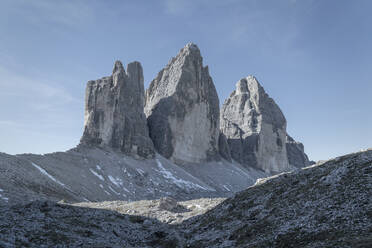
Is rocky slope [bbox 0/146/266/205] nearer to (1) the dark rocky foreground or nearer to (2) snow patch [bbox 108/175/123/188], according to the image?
(2) snow patch [bbox 108/175/123/188]

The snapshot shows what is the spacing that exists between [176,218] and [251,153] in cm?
14855

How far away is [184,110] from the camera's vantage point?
143 meters

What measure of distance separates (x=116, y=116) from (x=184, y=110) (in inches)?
1423

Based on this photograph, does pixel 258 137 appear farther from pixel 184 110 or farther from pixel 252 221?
pixel 252 221

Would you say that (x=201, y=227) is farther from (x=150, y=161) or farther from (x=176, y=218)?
(x=150, y=161)

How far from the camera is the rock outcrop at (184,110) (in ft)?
448

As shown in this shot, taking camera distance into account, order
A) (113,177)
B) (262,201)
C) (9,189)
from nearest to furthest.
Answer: (262,201), (9,189), (113,177)

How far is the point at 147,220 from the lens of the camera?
3544 centimetres

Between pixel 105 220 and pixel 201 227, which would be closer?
pixel 201 227

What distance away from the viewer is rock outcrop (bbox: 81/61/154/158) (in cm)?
11288

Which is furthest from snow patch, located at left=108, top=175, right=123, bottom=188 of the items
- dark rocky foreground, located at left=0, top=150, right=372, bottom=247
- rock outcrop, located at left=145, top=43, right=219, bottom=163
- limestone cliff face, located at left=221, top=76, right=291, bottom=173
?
limestone cliff face, located at left=221, top=76, right=291, bottom=173

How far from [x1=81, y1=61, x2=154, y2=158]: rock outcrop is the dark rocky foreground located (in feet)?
261

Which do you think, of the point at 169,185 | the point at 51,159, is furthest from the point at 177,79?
the point at 51,159

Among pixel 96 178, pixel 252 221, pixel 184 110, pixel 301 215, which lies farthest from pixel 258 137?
pixel 301 215
